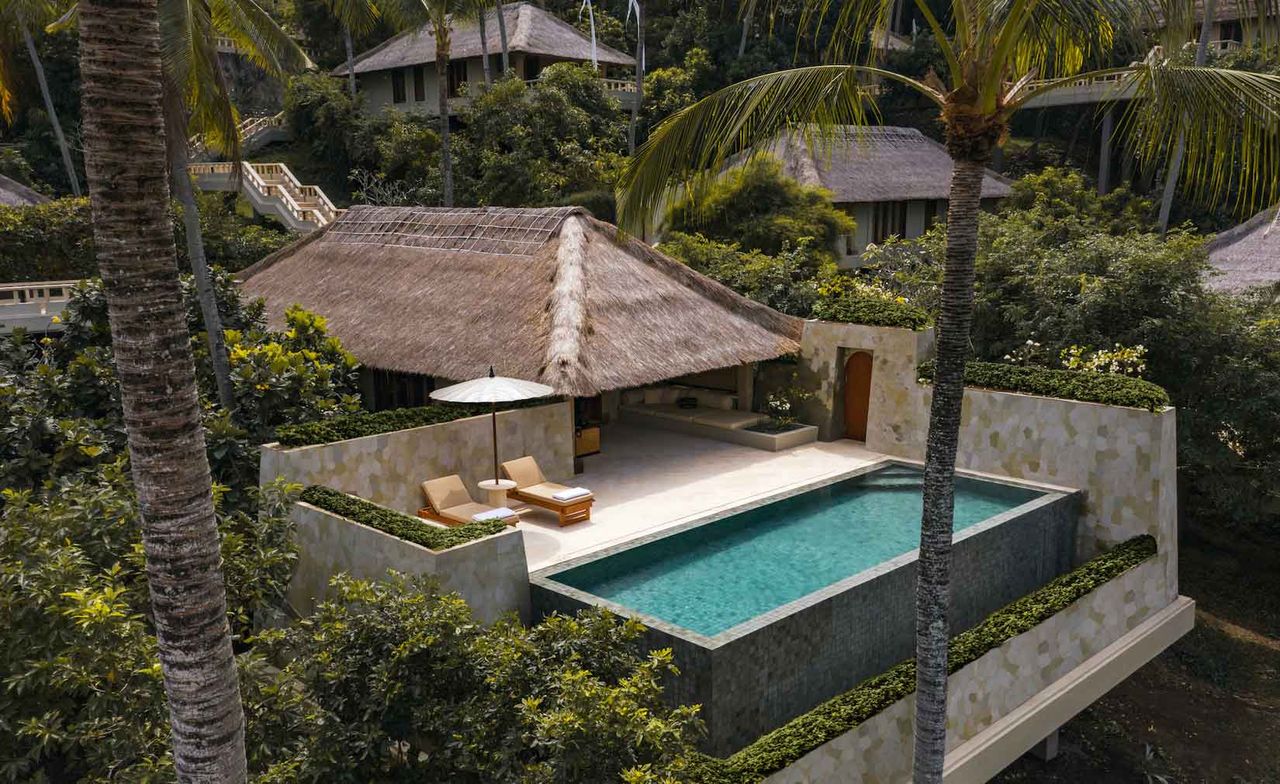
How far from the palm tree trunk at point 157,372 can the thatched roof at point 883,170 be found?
24245 millimetres

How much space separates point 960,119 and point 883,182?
83.2 feet

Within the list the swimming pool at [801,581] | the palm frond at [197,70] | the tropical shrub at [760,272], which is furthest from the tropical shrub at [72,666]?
the tropical shrub at [760,272]

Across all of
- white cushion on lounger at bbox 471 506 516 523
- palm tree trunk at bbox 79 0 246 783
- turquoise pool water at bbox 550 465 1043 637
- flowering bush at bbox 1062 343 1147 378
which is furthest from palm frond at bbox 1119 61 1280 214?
flowering bush at bbox 1062 343 1147 378

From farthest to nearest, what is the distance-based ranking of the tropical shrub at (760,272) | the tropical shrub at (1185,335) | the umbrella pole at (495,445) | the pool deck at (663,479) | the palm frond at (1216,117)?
the tropical shrub at (760,272), the tropical shrub at (1185,335), the umbrella pole at (495,445), the pool deck at (663,479), the palm frond at (1216,117)

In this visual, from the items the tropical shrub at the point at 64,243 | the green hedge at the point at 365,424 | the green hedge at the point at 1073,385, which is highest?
the tropical shrub at the point at 64,243

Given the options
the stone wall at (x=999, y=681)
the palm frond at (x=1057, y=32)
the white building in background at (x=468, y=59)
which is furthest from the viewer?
the white building in background at (x=468, y=59)

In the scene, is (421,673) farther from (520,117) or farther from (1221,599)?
(520,117)

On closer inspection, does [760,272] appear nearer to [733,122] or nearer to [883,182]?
[733,122]

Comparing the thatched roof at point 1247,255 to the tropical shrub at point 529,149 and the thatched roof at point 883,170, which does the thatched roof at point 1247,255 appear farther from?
the tropical shrub at point 529,149

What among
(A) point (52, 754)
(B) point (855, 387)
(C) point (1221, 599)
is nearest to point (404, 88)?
(B) point (855, 387)

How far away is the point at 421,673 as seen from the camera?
7426 millimetres

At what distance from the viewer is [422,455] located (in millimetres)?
13578

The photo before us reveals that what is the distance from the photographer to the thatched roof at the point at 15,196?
2556 cm

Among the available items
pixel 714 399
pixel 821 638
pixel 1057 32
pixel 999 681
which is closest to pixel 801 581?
pixel 821 638
